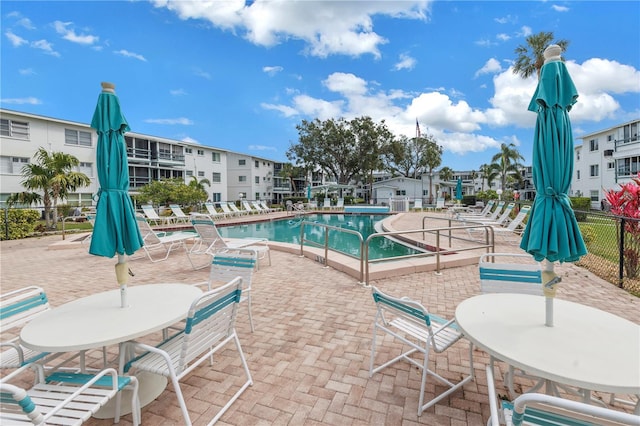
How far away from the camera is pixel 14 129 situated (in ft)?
67.0

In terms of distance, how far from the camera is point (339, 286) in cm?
539

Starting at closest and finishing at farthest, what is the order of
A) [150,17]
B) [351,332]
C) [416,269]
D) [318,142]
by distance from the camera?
1. [351,332]
2. [416,269]
3. [150,17]
4. [318,142]

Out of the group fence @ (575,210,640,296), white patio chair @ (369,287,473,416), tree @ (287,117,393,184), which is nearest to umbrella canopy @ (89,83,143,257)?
white patio chair @ (369,287,473,416)

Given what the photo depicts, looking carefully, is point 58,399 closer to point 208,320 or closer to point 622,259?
point 208,320

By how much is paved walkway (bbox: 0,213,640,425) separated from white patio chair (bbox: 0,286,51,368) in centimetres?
73

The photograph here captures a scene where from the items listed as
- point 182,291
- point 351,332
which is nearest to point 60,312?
point 182,291

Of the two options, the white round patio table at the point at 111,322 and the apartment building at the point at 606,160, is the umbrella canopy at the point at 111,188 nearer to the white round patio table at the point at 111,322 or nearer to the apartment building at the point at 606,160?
the white round patio table at the point at 111,322

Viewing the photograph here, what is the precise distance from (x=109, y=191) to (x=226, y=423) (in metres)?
2.10

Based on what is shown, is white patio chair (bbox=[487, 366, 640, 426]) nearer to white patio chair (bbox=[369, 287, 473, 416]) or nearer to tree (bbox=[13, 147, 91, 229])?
white patio chair (bbox=[369, 287, 473, 416])

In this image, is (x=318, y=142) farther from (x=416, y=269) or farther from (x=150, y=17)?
(x=416, y=269)

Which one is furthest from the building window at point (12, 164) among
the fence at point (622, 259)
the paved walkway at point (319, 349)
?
the fence at point (622, 259)

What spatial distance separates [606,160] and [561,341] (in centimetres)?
3669

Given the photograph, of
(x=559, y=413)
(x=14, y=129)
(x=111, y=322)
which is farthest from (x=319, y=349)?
(x=14, y=129)

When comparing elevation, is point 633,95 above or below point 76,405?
above
